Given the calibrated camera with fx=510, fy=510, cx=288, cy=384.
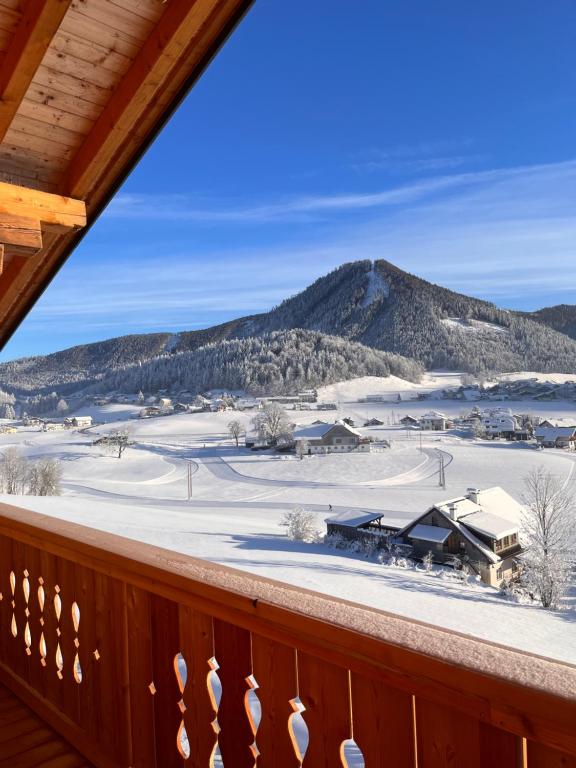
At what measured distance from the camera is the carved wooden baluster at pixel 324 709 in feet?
2.65

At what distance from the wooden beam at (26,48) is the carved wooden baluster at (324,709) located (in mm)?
2061

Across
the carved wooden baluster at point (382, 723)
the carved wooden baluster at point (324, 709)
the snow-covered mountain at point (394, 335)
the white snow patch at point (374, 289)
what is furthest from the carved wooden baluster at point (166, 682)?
the white snow patch at point (374, 289)

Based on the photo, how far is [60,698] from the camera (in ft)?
5.74

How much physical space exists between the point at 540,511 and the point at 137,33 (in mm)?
12079

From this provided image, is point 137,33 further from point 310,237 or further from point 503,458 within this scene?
point 310,237

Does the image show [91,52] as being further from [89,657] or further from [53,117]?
[89,657]

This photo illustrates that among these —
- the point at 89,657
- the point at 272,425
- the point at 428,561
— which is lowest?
the point at 428,561

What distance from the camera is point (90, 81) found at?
2133mm

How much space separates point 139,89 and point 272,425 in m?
31.0

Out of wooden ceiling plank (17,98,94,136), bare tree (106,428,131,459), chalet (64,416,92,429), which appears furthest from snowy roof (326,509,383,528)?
chalet (64,416,92,429)

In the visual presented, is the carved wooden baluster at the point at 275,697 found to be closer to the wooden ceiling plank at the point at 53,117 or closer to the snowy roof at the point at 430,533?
the wooden ceiling plank at the point at 53,117

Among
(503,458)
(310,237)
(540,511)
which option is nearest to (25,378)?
(310,237)

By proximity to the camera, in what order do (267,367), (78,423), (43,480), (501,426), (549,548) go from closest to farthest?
(549,548) < (43,480) < (501,426) < (78,423) < (267,367)

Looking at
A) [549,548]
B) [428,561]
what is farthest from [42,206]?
[428,561]
